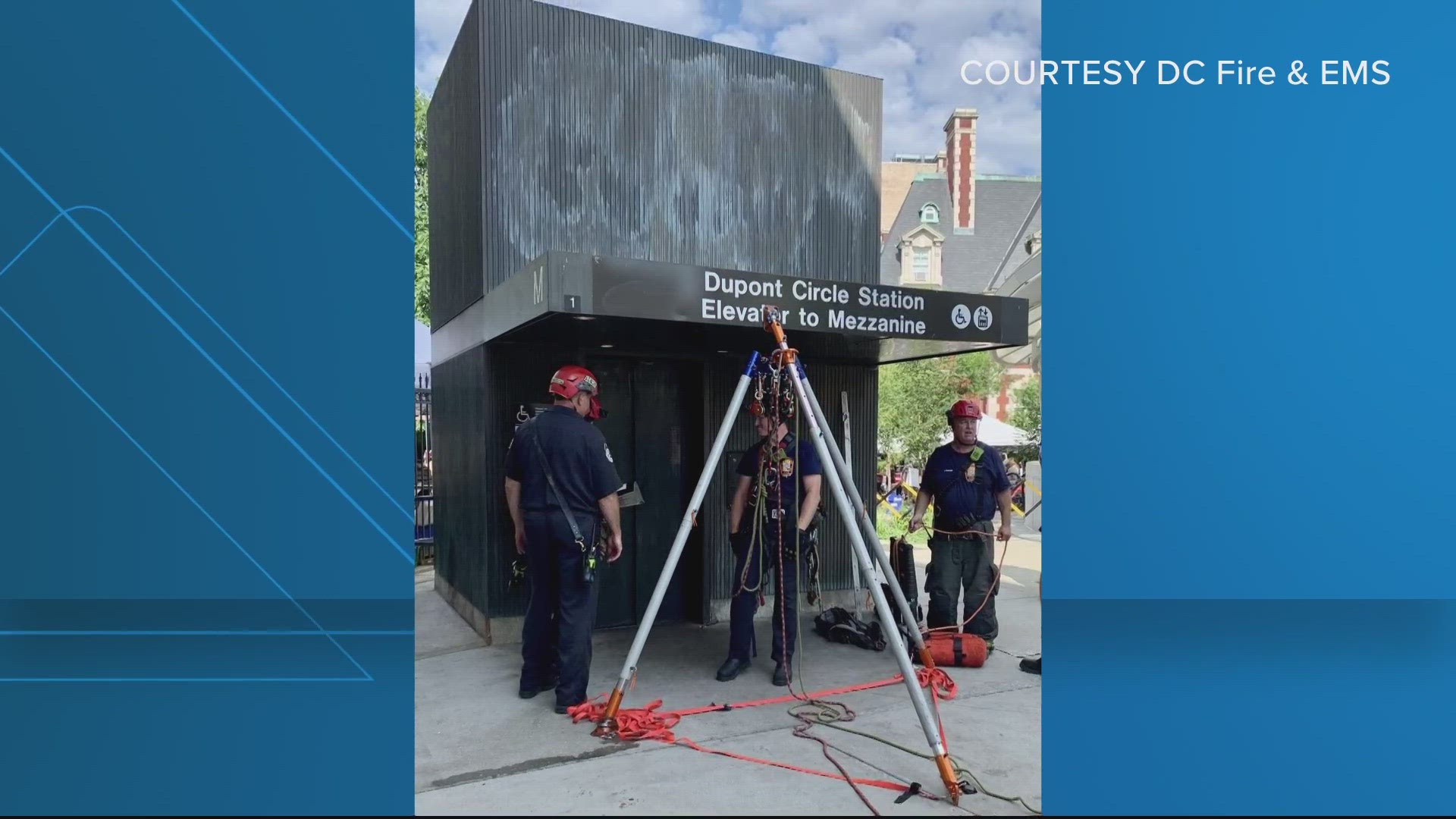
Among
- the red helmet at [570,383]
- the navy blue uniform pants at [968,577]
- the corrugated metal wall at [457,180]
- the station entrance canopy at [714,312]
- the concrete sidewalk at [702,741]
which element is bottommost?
the concrete sidewalk at [702,741]

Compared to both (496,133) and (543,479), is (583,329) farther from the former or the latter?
(496,133)

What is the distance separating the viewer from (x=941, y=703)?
5328 millimetres

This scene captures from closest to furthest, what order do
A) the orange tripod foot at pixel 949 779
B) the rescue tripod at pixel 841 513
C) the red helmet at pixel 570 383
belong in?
the orange tripod foot at pixel 949 779, the rescue tripod at pixel 841 513, the red helmet at pixel 570 383

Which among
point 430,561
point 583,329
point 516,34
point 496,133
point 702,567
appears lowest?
point 430,561

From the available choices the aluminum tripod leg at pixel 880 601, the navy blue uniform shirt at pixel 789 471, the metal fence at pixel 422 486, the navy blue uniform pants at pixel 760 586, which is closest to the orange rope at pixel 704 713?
the aluminum tripod leg at pixel 880 601

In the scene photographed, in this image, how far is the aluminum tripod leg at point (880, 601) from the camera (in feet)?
13.0

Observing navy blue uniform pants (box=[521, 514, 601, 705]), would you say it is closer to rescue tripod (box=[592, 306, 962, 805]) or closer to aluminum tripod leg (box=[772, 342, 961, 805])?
rescue tripod (box=[592, 306, 962, 805])

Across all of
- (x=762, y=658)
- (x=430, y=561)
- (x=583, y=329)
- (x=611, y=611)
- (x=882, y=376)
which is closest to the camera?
(x=583, y=329)

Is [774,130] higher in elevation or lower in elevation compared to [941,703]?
higher

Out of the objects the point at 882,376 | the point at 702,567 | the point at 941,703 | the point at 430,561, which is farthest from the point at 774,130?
the point at 882,376

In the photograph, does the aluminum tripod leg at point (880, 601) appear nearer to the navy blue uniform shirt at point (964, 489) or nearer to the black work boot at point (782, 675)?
the black work boot at point (782, 675)

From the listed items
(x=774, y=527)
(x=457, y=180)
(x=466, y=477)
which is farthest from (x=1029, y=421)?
(x=774, y=527)

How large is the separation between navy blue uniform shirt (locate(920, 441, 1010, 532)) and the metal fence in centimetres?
757

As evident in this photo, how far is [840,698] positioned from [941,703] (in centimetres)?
64
